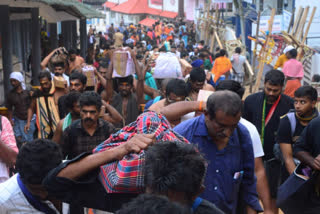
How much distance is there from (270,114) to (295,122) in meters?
0.58

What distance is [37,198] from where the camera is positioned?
3.11 metres

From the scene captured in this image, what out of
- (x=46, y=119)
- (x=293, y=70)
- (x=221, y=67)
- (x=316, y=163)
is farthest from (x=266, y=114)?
(x=221, y=67)

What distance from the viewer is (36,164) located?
123 inches

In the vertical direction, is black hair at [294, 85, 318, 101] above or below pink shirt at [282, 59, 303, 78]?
above

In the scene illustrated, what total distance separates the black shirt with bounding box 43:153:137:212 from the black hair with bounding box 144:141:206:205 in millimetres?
324

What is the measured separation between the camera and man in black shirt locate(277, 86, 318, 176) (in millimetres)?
5012

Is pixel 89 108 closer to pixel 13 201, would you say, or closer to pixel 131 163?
pixel 13 201

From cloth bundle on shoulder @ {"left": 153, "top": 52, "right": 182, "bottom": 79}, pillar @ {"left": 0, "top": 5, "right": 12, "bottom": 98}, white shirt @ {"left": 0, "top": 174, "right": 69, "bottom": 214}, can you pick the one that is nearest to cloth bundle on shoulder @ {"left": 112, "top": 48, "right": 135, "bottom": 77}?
cloth bundle on shoulder @ {"left": 153, "top": 52, "right": 182, "bottom": 79}

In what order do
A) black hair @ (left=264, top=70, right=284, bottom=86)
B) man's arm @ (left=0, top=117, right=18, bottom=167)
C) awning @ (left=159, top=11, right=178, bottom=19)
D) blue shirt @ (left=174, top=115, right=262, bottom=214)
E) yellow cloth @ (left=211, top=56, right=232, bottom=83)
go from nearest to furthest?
1. blue shirt @ (left=174, top=115, right=262, bottom=214)
2. man's arm @ (left=0, top=117, right=18, bottom=167)
3. black hair @ (left=264, top=70, right=284, bottom=86)
4. yellow cloth @ (left=211, top=56, right=232, bottom=83)
5. awning @ (left=159, top=11, right=178, bottom=19)

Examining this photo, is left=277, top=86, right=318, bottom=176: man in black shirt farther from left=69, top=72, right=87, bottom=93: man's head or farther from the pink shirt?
the pink shirt

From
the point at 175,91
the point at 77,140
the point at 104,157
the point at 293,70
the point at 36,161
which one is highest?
the point at 104,157

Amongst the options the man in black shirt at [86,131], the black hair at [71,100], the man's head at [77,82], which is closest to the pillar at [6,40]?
the man's head at [77,82]

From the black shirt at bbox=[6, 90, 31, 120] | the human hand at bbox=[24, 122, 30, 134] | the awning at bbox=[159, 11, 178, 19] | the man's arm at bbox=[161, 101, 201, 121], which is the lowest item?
the human hand at bbox=[24, 122, 30, 134]

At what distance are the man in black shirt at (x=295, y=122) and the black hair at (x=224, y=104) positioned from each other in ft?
6.65
